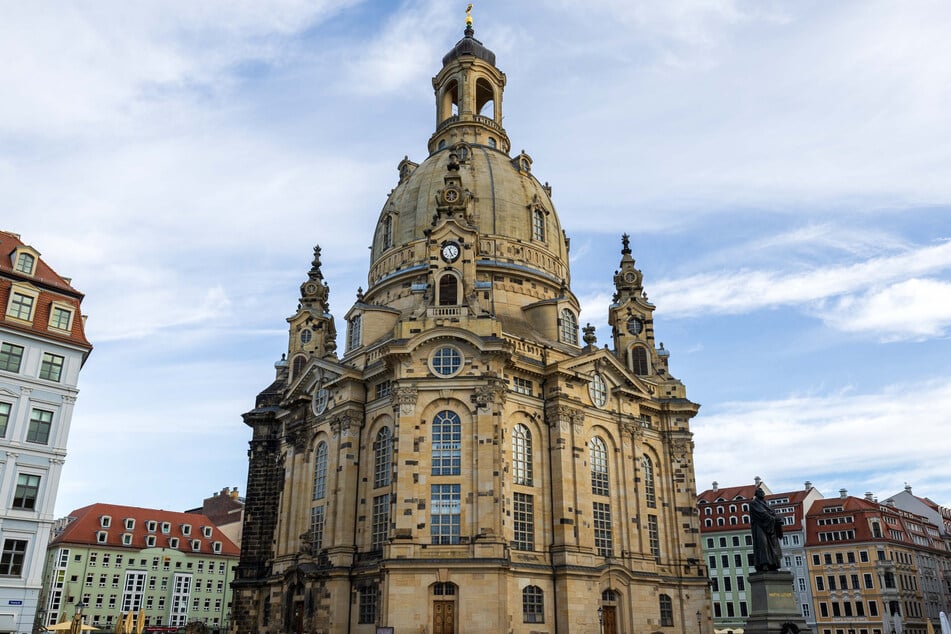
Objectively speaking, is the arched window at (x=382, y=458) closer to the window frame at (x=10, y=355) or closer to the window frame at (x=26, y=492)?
the window frame at (x=26, y=492)

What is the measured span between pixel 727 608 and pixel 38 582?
242ft

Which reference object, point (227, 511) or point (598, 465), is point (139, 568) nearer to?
point (227, 511)

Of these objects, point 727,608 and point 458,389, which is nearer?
point 458,389

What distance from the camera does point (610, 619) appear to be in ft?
163

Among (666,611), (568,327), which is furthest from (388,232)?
(666,611)

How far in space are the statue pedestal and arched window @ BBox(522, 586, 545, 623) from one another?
16.6 m

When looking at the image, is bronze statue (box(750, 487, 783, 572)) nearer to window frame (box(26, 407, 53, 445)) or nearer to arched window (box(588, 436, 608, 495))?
arched window (box(588, 436, 608, 495))

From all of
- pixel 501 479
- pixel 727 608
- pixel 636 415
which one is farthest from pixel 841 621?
pixel 501 479

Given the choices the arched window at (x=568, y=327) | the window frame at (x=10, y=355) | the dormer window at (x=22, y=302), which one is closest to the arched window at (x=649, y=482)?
the arched window at (x=568, y=327)

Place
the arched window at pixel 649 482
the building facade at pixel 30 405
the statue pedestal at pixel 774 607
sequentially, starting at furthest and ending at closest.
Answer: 1. the arched window at pixel 649 482
2. the building facade at pixel 30 405
3. the statue pedestal at pixel 774 607

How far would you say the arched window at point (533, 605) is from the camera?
45.6m

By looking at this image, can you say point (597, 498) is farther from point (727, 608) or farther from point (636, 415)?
point (727, 608)

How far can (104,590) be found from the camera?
78.1 metres

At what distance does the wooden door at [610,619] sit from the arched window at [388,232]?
33041 millimetres
